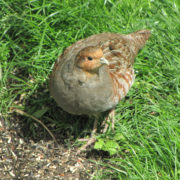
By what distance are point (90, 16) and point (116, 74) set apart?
1.10 metres

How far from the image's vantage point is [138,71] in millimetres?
4414

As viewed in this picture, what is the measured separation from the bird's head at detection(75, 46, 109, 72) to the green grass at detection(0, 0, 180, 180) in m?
1.05

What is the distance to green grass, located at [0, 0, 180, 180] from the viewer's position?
405 cm

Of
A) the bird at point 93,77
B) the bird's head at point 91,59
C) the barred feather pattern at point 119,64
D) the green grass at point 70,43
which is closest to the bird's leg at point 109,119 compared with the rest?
the bird at point 93,77

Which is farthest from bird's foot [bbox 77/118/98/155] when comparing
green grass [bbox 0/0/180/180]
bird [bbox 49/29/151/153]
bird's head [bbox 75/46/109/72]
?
bird's head [bbox 75/46/109/72]

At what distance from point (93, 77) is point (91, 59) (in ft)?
0.79

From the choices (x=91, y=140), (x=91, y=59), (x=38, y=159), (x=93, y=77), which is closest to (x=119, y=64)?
(x=93, y=77)

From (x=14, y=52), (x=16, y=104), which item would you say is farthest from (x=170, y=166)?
(x=14, y=52)

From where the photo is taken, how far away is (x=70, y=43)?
445 cm

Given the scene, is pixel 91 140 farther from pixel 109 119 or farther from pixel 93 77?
pixel 93 77

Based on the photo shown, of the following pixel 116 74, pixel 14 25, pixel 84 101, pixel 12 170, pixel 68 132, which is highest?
pixel 14 25

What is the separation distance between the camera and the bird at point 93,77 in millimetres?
3164

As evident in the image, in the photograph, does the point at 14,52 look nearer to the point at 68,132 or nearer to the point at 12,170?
the point at 68,132

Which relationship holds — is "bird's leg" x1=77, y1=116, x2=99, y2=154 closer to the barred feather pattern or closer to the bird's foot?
the bird's foot
